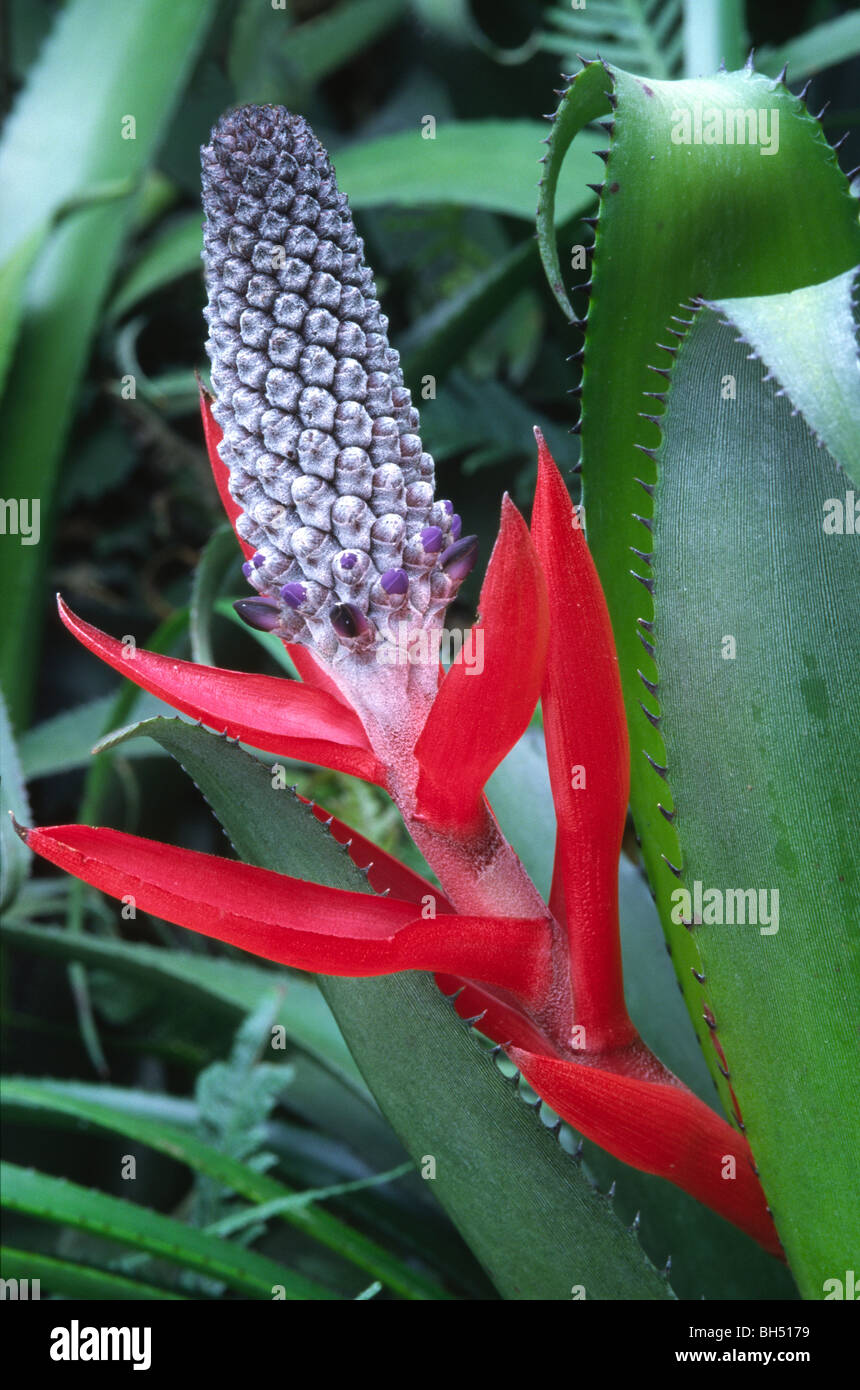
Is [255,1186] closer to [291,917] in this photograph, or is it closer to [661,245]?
[291,917]

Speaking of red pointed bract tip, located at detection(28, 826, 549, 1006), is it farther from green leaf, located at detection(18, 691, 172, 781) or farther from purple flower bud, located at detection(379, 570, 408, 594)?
green leaf, located at detection(18, 691, 172, 781)

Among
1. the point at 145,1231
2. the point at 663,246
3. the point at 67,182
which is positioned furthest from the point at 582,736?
the point at 67,182

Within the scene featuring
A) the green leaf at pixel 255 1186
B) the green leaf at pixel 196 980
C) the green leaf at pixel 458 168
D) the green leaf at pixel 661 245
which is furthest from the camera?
the green leaf at pixel 458 168

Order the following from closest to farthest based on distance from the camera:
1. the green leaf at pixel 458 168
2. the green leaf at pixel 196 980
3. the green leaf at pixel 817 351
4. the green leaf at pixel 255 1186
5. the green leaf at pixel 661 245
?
the green leaf at pixel 817 351, the green leaf at pixel 661 245, the green leaf at pixel 255 1186, the green leaf at pixel 196 980, the green leaf at pixel 458 168

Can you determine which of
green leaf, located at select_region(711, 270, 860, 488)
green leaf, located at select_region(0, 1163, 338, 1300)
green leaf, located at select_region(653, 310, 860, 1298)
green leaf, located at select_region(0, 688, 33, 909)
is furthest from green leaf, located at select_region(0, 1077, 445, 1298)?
green leaf, located at select_region(711, 270, 860, 488)

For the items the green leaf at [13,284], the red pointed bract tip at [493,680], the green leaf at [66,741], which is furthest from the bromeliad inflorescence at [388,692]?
the green leaf at [13,284]

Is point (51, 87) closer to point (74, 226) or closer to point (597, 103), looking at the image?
point (74, 226)

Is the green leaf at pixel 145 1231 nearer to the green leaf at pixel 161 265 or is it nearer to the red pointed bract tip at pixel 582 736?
the red pointed bract tip at pixel 582 736

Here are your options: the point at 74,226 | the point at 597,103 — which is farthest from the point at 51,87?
the point at 597,103
